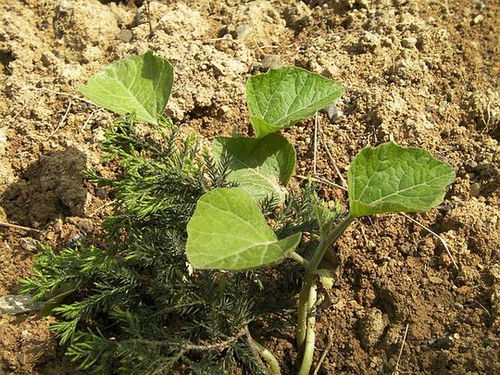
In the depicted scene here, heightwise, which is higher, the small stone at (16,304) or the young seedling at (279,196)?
the young seedling at (279,196)

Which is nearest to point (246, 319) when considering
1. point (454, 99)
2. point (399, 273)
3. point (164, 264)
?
point (164, 264)

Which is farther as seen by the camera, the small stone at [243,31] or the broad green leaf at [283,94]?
the small stone at [243,31]

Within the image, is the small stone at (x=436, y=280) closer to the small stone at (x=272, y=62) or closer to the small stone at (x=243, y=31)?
the small stone at (x=272, y=62)

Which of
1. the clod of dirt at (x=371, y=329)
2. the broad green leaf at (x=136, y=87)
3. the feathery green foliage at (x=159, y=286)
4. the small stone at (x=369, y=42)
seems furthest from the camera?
the small stone at (x=369, y=42)

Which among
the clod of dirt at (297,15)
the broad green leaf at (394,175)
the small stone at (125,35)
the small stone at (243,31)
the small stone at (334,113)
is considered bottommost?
the small stone at (125,35)

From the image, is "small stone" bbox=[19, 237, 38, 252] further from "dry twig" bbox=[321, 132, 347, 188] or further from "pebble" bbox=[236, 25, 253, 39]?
"pebble" bbox=[236, 25, 253, 39]

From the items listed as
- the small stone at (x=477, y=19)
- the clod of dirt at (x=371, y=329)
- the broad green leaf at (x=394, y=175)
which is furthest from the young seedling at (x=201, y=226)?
the small stone at (x=477, y=19)
